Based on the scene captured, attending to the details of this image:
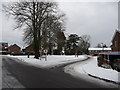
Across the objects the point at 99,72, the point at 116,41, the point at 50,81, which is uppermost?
the point at 116,41

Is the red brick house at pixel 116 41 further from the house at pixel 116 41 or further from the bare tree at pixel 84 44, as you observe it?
the bare tree at pixel 84 44

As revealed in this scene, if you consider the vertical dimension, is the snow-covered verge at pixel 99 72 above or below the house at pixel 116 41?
below

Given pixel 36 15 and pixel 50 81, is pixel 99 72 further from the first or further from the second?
pixel 36 15

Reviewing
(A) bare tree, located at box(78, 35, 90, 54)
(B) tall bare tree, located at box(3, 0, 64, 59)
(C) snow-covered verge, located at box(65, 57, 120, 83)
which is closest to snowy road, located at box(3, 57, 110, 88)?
(C) snow-covered verge, located at box(65, 57, 120, 83)

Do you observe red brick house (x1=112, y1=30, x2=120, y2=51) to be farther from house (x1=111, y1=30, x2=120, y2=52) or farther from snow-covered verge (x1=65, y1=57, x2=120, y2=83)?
snow-covered verge (x1=65, y1=57, x2=120, y2=83)

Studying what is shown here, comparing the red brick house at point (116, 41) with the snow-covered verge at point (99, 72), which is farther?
the red brick house at point (116, 41)

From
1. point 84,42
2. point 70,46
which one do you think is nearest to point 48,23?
point 70,46

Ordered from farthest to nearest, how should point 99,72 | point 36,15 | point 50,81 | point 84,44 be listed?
point 84,44, point 36,15, point 99,72, point 50,81

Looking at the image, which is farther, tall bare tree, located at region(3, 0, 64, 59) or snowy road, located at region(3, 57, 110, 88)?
tall bare tree, located at region(3, 0, 64, 59)

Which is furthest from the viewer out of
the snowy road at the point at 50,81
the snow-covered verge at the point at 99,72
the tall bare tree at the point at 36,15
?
the tall bare tree at the point at 36,15

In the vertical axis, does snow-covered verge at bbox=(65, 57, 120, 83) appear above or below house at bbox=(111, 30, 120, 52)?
below

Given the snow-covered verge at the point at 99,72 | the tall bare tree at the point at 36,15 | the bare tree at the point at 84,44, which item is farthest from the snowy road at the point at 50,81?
the bare tree at the point at 84,44

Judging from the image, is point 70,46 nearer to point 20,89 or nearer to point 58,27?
point 58,27

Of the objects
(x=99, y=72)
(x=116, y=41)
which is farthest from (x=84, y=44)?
(x=99, y=72)
